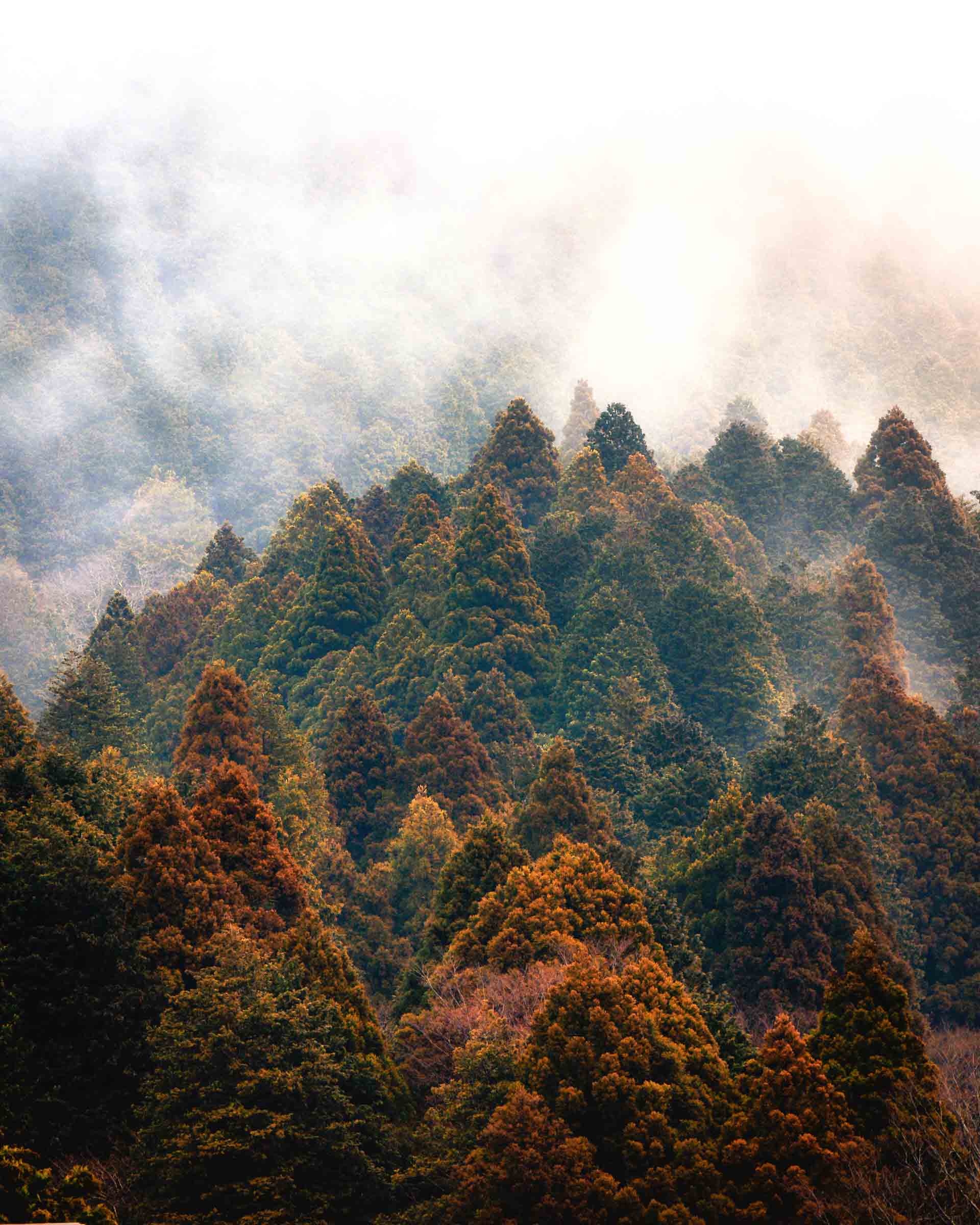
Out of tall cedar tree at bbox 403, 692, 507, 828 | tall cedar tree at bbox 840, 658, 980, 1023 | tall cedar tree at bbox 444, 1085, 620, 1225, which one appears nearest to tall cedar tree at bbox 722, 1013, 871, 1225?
tall cedar tree at bbox 444, 1085, 620, 1225

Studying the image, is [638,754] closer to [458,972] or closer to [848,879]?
[848,879]

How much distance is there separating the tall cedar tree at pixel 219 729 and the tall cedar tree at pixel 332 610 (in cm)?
1921

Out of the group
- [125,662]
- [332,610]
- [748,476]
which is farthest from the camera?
[748,476]

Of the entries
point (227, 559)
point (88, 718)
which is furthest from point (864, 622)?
point (227, 559)

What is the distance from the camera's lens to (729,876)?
57.3 meters

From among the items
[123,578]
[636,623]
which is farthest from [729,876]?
[123,578]

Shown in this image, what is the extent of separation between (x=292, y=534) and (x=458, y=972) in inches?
2345

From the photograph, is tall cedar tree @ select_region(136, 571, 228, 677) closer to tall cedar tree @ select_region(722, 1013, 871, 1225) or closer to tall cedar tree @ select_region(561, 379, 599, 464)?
tall cedar tree @ select_region(561, 379, 599, 464)

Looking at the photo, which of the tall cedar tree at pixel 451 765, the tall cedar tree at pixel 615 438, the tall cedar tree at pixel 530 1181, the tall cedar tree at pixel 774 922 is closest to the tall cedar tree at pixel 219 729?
the tall cedar tree at pixel 451 765

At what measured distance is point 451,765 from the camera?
239ft

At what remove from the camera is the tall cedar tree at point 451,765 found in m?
71.3

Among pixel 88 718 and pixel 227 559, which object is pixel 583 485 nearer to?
pixel 227 559

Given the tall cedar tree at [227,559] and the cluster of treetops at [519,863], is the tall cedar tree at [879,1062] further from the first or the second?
the tall cedar tree at [227,559]

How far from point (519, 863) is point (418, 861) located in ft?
43.6
